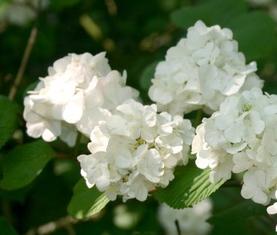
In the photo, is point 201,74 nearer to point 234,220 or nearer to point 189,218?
point 234,220

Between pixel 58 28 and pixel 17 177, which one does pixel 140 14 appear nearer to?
pixel 58 28

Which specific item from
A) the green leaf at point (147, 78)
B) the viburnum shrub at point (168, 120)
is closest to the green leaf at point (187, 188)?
the viburnum shrub at point (168, 120)

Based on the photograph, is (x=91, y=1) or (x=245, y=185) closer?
(x=245, y=185)

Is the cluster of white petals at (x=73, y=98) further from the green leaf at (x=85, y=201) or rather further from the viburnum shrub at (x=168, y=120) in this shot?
the green leaf at (x=85, y=201)

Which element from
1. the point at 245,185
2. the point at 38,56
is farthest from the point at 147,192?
the point at 38,56

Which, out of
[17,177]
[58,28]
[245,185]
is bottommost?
[58,28]

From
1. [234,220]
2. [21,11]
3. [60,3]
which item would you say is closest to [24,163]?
[234,220]

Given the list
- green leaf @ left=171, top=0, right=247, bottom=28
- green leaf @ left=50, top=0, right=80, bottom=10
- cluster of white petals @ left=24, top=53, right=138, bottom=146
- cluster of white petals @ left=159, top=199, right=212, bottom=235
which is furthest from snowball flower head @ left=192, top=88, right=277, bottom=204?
cluster of white petals @ left=159, top=199, right=212, bottom=235
